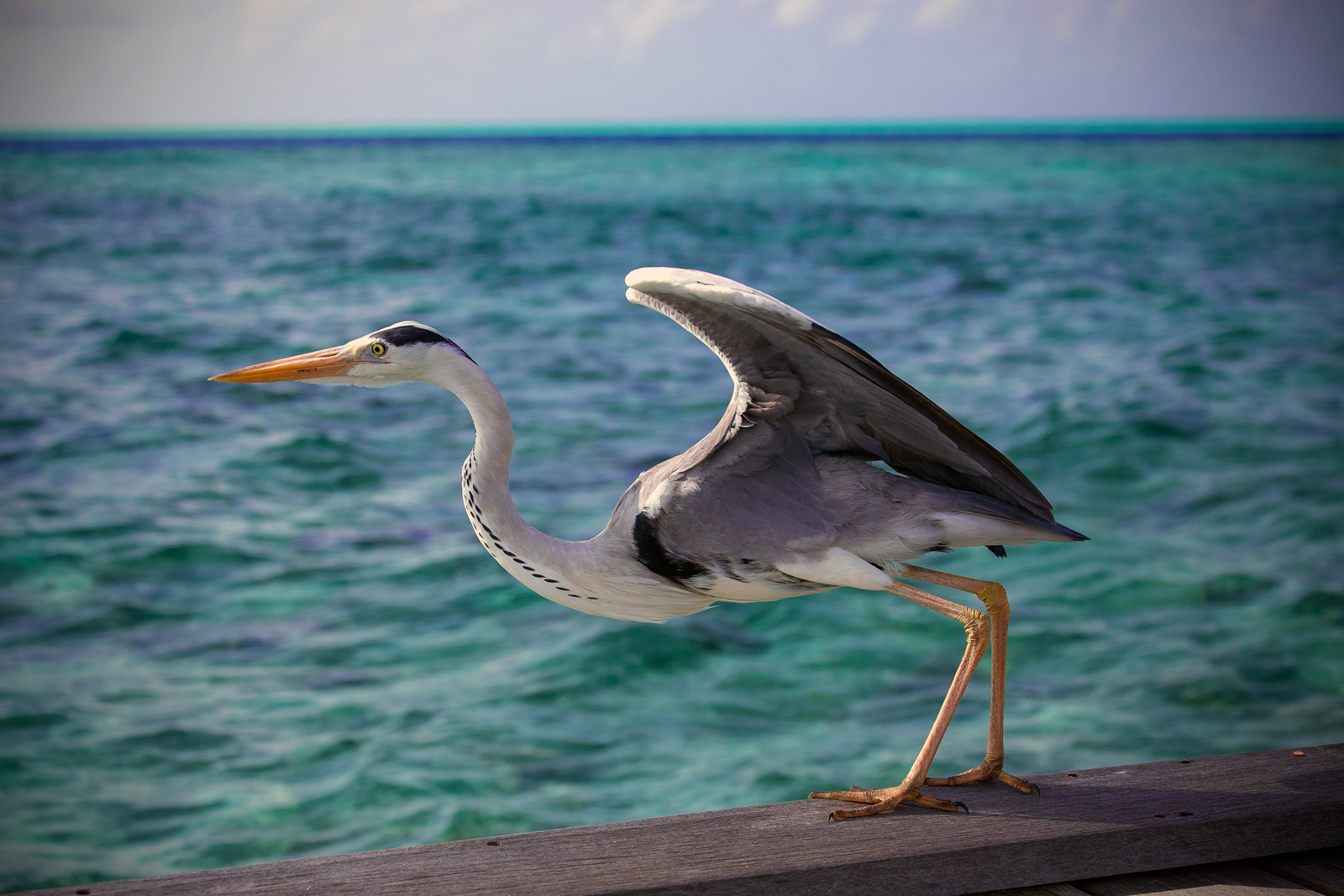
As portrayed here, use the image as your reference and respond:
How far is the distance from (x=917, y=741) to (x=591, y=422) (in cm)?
626

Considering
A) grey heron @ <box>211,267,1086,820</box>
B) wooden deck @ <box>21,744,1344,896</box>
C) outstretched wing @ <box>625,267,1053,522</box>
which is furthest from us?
grey heron @ <box>211,267,1086,820</box>

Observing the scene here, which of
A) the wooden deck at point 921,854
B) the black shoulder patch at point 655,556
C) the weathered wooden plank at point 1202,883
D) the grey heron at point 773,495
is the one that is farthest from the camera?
the black shoulder patch at point 655,556

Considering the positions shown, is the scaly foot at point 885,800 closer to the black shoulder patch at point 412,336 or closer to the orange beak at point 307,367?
the black shoulder patch at point 412,336

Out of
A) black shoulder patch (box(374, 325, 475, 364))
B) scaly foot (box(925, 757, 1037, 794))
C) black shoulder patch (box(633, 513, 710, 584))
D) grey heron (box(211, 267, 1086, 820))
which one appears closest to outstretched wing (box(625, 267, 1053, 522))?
grey heron (box(211, 267, 1086, 820))

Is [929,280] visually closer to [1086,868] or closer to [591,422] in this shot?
[591,422]

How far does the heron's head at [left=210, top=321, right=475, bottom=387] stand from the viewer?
8.95 ft

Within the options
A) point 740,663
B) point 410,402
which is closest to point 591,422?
point 410,402

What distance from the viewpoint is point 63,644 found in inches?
338

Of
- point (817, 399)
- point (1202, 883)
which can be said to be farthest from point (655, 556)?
point (1202, 883)

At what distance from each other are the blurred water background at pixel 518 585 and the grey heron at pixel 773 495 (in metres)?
4.18

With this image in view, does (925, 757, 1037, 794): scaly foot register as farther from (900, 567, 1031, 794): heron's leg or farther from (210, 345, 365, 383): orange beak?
(210, 345, 365, 383): orange beak

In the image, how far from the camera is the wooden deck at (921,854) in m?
2.21

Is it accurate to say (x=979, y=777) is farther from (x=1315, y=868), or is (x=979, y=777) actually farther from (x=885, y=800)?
(x=1315, y=868)

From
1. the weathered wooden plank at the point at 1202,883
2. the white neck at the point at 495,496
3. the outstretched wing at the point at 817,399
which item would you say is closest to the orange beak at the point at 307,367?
the white neck at the point at 495,496
